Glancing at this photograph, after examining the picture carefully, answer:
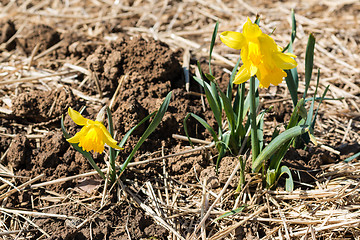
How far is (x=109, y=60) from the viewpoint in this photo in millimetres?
2896

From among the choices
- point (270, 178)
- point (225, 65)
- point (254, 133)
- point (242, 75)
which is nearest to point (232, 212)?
point (270, 178)

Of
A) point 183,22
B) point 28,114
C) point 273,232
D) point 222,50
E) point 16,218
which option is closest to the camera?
point 273,232

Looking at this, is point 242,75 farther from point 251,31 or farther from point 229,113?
point 229,113

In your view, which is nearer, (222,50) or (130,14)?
(222,50)

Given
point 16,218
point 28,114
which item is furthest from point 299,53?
point 16,218

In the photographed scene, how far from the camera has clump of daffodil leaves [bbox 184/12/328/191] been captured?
167 centimetres

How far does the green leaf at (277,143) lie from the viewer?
1922 mm

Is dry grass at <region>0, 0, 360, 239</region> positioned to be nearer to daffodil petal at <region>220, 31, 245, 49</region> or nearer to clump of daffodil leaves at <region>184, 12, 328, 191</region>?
clump of daffodil leaves at <region>184, 12, 328, 191</region>

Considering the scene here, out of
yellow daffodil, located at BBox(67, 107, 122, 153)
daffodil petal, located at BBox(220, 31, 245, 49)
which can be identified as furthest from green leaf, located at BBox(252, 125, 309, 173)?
yellow daffodil, located at BBox(67, 107, 122, 153)

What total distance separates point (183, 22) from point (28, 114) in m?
1.99

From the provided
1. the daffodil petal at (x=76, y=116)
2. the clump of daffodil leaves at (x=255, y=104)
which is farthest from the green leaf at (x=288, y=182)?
the daffodil petal at (x=76, y=116)

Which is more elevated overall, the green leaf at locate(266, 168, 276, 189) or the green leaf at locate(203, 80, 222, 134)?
the green leaf at locate(203, 80, 222, 134)

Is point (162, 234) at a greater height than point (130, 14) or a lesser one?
lesser

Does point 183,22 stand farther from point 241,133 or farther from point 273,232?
point 273,232
